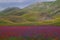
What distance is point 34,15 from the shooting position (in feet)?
8.07

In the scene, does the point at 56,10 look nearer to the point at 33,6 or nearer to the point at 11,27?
the point at 33,6

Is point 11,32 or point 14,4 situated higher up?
point 14,4

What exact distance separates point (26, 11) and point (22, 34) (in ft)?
0.94

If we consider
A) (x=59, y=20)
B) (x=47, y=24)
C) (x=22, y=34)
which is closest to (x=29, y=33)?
(x=22, y=34)

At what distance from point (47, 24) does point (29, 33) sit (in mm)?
238

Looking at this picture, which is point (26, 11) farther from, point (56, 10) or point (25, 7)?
point (56, 10)

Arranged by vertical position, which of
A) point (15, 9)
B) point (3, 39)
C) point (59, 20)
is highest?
point (15, 9)

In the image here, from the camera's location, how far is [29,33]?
2.39m

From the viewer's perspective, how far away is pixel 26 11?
2463 millimetres

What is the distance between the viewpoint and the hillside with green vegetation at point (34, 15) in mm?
2429

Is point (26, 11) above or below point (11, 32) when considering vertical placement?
above

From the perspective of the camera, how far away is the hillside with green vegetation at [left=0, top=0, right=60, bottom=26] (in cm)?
243

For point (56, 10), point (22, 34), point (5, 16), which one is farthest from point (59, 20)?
point (5, 16)

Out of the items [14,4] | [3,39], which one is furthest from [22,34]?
[14,4]
